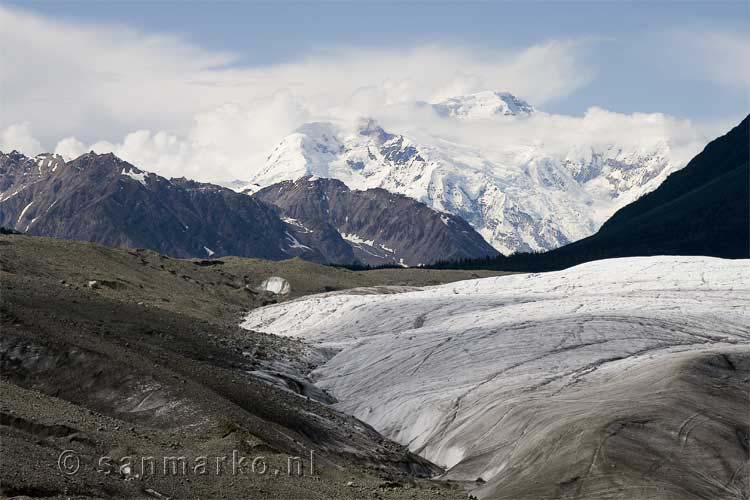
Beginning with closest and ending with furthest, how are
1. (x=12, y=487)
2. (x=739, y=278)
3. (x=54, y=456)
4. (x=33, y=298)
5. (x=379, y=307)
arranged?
(x=12, y=487)
(x=54, y=456)
(x=33, y=298)
(x=739, y=278)
(x=379, y=307)

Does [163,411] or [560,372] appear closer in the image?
[163,411]

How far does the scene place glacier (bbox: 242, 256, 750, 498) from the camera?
38781mm

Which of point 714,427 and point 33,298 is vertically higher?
point 33,298

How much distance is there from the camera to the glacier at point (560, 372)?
38.8 m

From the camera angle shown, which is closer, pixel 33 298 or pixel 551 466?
pixel 551 466

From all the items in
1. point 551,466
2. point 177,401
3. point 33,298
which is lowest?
point 551,466

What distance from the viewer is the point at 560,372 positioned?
56281 millimetres

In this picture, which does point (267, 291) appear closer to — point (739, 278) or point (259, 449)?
point (739, 278)

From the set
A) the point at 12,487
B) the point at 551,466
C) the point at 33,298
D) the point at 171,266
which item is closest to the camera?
the point at 12,487

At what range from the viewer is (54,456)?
26672 mm

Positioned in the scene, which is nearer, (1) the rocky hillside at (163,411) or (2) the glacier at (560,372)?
(1) the rocky hillside at (163,411)

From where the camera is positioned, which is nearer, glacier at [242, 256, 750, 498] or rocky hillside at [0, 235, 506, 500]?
rocky hillside at [0, 235, 506, 500]

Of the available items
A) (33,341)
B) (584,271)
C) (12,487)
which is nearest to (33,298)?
(33,341)

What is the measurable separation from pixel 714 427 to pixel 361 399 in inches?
837
